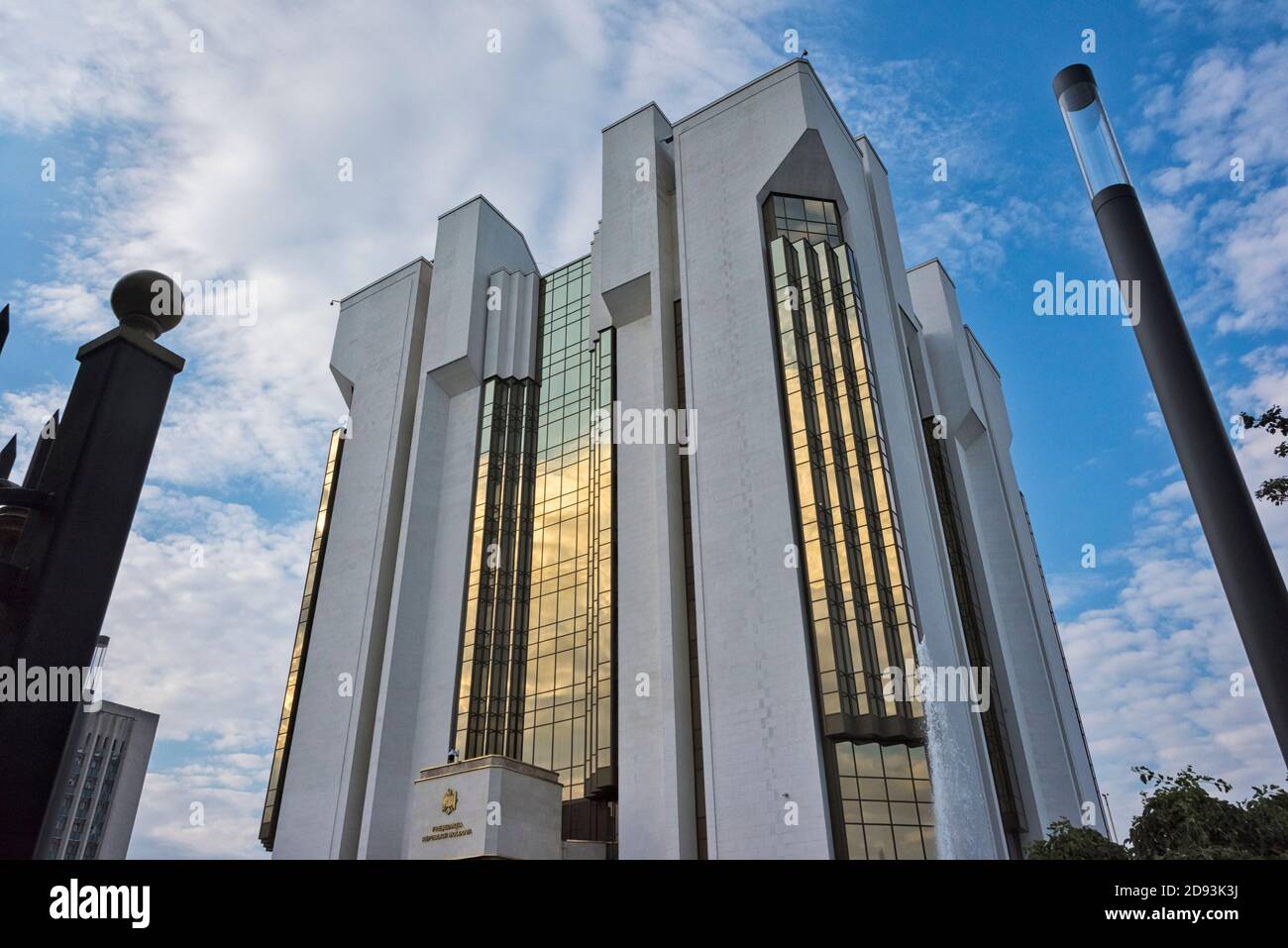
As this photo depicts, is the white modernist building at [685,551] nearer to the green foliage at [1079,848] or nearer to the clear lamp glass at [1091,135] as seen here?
the green foliage at [1079,848]

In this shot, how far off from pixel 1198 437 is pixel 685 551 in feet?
118

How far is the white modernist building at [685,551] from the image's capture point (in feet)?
114

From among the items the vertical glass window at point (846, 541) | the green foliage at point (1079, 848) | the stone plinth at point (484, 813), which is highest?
the vertical glass window at point (846, 541)

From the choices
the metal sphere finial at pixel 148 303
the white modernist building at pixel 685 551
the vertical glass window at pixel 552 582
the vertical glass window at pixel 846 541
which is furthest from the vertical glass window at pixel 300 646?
the metal sphere finial at pixel 148 303

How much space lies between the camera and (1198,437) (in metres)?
6.27

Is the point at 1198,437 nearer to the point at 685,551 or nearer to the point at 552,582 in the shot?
the point at 685,551

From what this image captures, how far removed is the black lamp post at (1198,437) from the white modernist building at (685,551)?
90.9ft

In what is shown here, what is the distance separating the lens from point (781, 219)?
153 feet

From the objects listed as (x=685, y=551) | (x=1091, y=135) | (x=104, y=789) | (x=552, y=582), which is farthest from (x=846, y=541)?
(x=104, y=789)

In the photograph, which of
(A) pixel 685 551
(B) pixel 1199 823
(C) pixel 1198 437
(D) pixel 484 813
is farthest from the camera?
(A) pixel 685 551

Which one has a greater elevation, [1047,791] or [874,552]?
[874,552]
